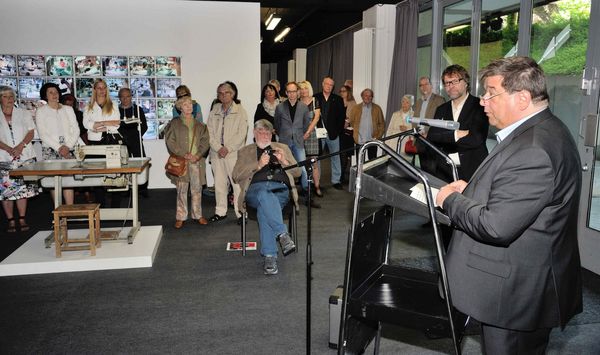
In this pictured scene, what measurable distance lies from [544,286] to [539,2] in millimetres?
4327

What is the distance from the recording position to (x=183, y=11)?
766 centimetres

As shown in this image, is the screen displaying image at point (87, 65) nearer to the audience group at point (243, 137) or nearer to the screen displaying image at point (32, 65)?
the screen displaying image at point (32, 65)

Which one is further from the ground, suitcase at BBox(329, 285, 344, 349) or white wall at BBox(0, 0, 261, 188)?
white wall at BBox(0, 0, 261, 188)

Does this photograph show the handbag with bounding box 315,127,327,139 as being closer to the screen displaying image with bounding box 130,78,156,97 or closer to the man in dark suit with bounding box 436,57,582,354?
the screen displaying image with bounding box 130,78,156,97

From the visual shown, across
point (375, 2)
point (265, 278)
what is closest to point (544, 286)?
point (265, 278)

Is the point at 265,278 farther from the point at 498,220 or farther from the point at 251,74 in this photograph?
the point at 251,74

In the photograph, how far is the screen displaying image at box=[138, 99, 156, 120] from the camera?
7617 millimetres

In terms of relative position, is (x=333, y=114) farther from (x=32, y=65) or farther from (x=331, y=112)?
(x=32, y=65)

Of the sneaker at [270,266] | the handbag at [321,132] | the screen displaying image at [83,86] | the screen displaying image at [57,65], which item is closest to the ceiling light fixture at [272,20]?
the screen displaying image at [83,86]

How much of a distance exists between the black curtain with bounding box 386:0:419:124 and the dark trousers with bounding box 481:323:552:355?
6669 millimetres

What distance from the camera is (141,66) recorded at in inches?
298

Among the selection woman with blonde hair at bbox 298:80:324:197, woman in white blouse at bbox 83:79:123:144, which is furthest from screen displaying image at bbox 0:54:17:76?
woman with blonde hair at bbox 298:80:324:197

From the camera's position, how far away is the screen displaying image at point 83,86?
24.4 feet

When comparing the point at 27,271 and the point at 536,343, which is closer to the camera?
the point at 536,343
